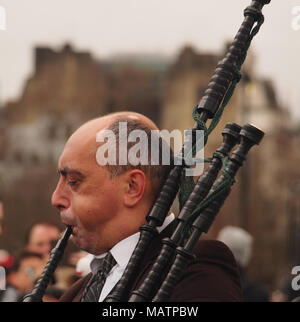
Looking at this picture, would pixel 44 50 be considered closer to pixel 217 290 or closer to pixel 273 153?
pixel 273 153

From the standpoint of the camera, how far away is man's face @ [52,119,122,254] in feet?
7.15

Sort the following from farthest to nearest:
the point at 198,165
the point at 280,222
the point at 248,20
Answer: the point at 280,222 < the point at 198,165 < the point at 248,20

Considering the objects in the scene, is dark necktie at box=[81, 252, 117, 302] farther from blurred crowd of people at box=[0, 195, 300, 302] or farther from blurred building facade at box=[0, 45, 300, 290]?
blurred building facade at box=[0, 45, 300, 290]

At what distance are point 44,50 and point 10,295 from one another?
2976cm

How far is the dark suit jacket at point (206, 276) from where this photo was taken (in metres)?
1.95

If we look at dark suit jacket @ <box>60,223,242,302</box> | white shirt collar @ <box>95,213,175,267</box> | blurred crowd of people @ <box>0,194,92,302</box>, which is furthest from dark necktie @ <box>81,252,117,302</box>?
blurred crowd of people @ <box>0,194,92,302</box>

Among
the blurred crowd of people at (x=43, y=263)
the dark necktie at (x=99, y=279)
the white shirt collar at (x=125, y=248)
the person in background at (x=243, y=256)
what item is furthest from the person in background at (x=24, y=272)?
the white shirt collar at (x=125, y=248)

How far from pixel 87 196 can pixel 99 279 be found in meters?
0.31

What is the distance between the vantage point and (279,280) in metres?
30.7

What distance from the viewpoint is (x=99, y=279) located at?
2.33m

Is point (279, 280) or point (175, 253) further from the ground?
point (175, 253)

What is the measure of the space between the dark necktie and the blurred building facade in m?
28.3

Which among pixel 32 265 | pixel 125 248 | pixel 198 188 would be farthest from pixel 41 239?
pixel 198 188

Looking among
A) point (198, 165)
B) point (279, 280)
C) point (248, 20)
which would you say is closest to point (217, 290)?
point (198, 165)
